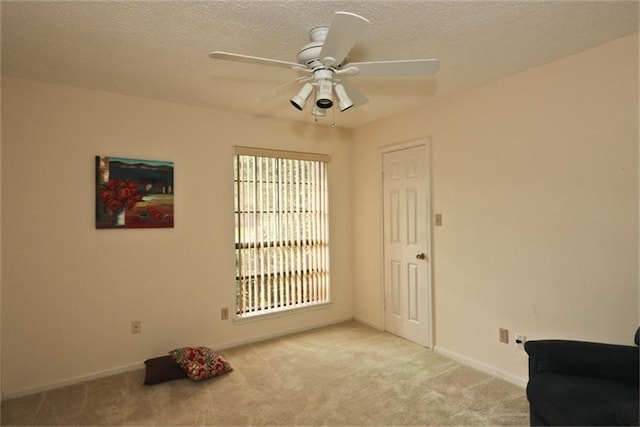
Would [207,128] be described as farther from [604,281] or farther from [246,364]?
[604,281]

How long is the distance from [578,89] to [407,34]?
52.0 inches

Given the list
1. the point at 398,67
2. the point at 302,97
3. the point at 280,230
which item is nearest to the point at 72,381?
the point at 280,230

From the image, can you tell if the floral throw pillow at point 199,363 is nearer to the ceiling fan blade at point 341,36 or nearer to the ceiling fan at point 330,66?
the ceiling fan at point 330,66

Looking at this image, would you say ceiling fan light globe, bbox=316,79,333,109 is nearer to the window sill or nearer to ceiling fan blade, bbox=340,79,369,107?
ceiling fan blade, bbox=340,79,369,107

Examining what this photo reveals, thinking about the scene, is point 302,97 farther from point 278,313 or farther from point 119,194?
point 278,313

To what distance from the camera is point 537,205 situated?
270 cm

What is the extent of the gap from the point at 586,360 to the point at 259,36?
263 cm

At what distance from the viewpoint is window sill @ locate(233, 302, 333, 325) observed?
12.3 feet

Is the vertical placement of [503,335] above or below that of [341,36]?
below

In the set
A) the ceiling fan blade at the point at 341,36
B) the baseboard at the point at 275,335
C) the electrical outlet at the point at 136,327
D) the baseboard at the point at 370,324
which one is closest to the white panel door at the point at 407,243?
the baseboard at the point at 370,324

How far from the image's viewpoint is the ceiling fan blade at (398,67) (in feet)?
5.87

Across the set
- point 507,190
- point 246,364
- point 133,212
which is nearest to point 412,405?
point 246,364

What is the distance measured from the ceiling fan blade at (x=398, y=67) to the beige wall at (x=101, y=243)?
221 cm

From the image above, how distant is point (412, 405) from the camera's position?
2514 mm
